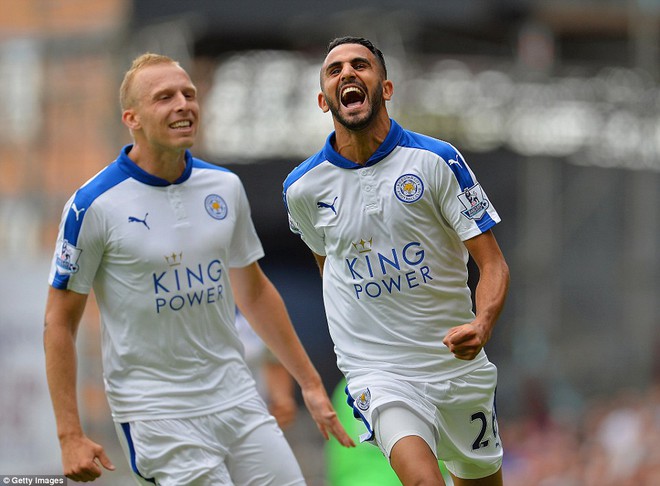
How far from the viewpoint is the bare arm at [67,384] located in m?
6.04

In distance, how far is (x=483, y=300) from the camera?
577 cm

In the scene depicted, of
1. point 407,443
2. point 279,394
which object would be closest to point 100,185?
point 407,443

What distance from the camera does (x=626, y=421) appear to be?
14336mm

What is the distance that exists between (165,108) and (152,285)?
2.68ft

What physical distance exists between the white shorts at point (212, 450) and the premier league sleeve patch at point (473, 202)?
4.69 ft

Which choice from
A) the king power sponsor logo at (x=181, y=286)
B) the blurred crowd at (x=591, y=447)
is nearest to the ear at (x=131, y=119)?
the king power sponsor logo at (x=181, y=286)

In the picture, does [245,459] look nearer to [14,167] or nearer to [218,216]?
[218,216]

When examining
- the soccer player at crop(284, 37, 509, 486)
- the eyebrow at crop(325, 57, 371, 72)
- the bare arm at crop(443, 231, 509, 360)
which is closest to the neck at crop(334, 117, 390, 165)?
the soccer player at crop(284, 37, 509, 486)

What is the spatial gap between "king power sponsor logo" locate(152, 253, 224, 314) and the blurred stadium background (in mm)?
5998

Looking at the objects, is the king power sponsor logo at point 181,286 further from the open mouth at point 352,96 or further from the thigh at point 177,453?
the open mouth at point 352,96

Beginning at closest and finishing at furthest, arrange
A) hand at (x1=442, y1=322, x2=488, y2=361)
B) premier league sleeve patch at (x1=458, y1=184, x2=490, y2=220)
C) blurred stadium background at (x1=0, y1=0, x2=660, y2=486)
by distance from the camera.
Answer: hand at (x1=442, y1=322, x2=488, y2=361)
premier league sleeve patch at (x1=458, y1=184, x2=490, y2=220)
blurred stadium background at (x1=0, y1=0, x2=660, y2=486)

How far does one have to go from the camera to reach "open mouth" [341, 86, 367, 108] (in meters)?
6.08

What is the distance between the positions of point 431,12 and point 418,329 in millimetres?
11409

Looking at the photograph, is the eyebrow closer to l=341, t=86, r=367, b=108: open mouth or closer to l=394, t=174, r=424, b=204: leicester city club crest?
l=341, t=86, r=367, b=108: open mouth
